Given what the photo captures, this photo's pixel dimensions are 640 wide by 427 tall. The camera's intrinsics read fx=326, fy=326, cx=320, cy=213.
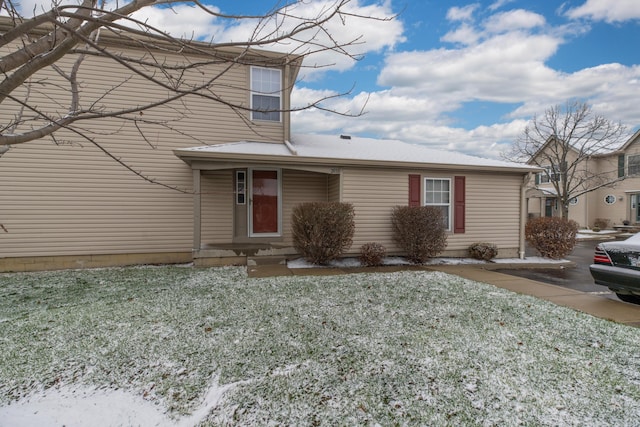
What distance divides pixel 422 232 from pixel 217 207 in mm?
5494

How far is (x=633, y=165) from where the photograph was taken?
20250mm

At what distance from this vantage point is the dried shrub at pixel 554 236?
9.01 m

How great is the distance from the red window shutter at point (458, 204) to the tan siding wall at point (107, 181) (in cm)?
632

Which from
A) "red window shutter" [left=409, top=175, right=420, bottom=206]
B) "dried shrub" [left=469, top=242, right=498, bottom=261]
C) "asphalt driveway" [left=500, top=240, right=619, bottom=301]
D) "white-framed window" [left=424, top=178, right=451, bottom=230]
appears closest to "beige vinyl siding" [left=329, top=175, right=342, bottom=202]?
"red window shutter" [left=409, top=175, right=420, bottom=206]

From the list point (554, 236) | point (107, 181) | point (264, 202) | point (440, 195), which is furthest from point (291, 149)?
point (554, 236)

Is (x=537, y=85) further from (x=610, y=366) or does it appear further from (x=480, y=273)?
(x=610, y=366)

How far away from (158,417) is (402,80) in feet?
36.2

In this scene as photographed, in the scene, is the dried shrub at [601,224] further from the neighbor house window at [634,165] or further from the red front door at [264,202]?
the red front door at [264,202]

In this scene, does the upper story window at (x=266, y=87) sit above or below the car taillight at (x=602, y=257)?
above

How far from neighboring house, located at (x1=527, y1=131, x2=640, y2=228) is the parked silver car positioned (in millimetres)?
16299

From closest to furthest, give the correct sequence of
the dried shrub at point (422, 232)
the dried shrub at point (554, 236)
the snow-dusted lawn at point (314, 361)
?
the snow-dusted lawn at point (314, 361) < the dried shrub at point (422, 232) < the dried shrub at point (554, 236)

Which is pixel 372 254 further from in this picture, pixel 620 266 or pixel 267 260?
pixel 620 266

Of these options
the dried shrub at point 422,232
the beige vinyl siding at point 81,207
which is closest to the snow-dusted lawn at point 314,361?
the dried shrub at point 422,232

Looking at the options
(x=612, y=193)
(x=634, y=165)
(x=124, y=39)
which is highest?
(x=634, y=165)
